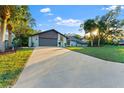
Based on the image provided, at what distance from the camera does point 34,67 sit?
430cm

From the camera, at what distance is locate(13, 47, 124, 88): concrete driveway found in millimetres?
3451

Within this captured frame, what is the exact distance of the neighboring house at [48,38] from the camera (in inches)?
169

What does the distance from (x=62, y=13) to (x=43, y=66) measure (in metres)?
1.01

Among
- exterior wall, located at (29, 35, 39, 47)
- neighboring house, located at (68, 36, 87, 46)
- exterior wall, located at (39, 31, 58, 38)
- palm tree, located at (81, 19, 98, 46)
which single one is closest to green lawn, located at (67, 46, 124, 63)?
neighboring house, located at (68, 36, 87, 46)

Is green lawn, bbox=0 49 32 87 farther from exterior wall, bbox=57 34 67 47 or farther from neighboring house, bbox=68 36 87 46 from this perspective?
neighboring house, bbox=68 36 87 46

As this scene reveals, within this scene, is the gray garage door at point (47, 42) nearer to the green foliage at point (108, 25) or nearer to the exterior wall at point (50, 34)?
the exterior wall at point (50, 34)

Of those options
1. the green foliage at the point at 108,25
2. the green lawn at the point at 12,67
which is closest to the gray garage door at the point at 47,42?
the green lawn at the point at 12,67

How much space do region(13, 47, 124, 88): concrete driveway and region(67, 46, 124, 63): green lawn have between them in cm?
11

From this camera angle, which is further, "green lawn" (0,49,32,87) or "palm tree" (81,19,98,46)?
"palm tree" (81,19,98,46)

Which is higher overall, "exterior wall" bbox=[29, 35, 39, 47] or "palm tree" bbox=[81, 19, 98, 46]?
"palm tree" bbox=[81, 19, 98, 46]

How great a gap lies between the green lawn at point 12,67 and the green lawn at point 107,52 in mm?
977

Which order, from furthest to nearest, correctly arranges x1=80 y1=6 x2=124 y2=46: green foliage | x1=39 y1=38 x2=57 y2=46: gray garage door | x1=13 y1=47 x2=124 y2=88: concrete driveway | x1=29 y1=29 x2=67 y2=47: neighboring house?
x1=39 y1=38 x2=57 y2=46: gray garage door, x1=29 y1=29 x2=67 y2=47: neighboring house, x1=80 y1=6 x2=124 y2=46: green foliage, x1=13 y1=47 x2=124 y2=88: concrete driveway

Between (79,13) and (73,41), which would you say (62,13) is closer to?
(79,13)
